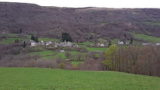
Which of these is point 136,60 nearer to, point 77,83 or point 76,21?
point 77,83

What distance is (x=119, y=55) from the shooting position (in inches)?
1807

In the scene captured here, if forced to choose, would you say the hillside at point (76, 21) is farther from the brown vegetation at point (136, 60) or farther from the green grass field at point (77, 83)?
the green grass field at point (77, 83)

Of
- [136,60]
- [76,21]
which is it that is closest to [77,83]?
[136,60]

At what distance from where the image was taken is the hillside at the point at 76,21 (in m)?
107

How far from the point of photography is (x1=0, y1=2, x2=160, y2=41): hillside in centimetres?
10663

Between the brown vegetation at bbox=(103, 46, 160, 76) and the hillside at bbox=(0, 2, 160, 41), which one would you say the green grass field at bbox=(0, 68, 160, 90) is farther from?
the hillside at bbox=(0, 2, 160, 41)

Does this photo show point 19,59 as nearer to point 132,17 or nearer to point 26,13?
point 26,13

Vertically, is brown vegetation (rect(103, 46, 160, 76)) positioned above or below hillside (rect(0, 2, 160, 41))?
Answer: below

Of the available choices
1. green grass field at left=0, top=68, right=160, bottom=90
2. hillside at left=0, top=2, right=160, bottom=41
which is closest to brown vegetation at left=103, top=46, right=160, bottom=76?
green grass field at left=0, top=68, right=160, bottom=90

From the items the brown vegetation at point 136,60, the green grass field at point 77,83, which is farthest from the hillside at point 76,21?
the green grass field at point 77,83

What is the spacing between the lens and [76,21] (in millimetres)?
136125

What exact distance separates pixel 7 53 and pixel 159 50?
41.2 metres

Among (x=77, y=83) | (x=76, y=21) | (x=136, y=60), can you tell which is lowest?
(x=136, y=60)

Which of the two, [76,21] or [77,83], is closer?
[77,83]
